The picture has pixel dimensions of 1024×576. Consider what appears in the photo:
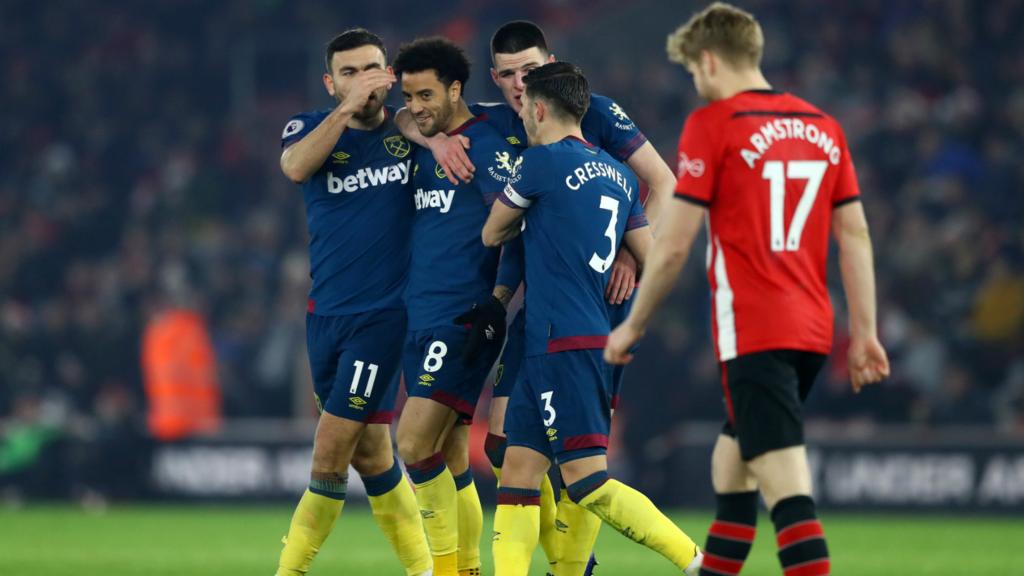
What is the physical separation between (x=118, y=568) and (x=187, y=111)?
543 inches

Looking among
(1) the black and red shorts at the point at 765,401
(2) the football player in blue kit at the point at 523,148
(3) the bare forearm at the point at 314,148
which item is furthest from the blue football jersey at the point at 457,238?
(1) the black and red shorts at the point at 765,401

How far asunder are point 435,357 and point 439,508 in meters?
0.73

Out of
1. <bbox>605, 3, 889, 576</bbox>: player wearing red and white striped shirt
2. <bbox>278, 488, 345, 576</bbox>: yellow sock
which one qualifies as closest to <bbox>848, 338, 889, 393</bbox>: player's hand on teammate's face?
<bbox>605, 3, 889, 576</bbox>: player wearing red and white striped shirt

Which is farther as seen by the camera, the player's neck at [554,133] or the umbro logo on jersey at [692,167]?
the player's neck at [554,133]

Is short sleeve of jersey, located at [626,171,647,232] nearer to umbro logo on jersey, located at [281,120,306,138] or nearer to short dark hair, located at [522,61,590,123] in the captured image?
short dark hair, located at [522,61,590,123]

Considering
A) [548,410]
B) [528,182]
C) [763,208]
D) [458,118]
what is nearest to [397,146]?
A: [458,118]

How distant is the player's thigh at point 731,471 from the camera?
6199mm

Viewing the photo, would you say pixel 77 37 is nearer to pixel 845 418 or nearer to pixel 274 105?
pixel 274 105

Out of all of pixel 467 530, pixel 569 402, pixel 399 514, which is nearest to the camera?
pixel 569 402

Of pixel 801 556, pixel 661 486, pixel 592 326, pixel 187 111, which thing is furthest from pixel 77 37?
pixel 801 556

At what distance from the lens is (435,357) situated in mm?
7551

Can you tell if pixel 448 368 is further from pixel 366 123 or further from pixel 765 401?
pixel 765 401

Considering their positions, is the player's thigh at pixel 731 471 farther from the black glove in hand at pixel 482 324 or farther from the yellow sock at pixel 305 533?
the yellow sock at pixel 305 533

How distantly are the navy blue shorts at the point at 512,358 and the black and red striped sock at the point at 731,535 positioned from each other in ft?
5.32
